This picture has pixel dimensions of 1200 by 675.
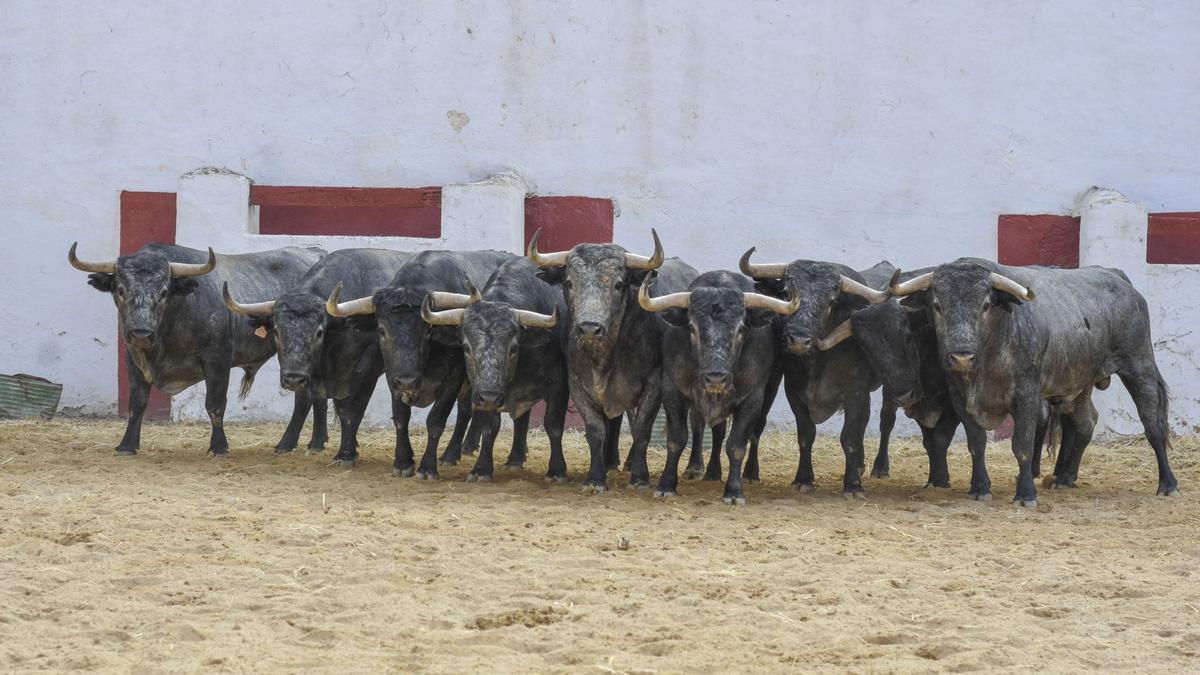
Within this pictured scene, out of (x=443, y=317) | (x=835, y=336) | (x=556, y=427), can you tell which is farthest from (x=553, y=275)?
(x=835, y=336)

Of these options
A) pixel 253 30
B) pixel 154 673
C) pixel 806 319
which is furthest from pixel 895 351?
pixel 253 30

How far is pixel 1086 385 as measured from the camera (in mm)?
10016

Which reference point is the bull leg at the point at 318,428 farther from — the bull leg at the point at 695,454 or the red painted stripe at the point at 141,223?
the red painted stripe at the point at 141,223

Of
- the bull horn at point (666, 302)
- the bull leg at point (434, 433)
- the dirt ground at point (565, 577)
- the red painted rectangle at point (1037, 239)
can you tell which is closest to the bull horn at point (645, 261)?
the bull horn at point (666, 302)

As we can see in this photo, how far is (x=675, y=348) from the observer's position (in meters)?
9.19

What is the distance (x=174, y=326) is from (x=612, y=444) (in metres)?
3.35

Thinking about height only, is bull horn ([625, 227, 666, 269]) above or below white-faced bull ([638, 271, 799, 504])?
above

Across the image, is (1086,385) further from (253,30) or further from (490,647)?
(253,30)

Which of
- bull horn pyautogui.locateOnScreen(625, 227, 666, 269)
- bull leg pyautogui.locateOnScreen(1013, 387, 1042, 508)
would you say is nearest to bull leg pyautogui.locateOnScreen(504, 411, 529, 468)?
bull horn pyautogui.locateOnScreen(625, 227, 666, 269)

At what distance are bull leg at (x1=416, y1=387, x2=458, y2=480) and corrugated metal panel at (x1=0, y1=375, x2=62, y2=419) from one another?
16.2ft

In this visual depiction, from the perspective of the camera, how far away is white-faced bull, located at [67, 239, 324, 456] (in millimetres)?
10383

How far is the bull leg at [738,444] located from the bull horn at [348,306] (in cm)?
268

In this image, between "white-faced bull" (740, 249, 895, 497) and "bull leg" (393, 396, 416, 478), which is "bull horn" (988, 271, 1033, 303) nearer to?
"white-faced bull" (740, 249, 895, 497)

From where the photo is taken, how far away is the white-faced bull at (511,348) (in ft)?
30.1
